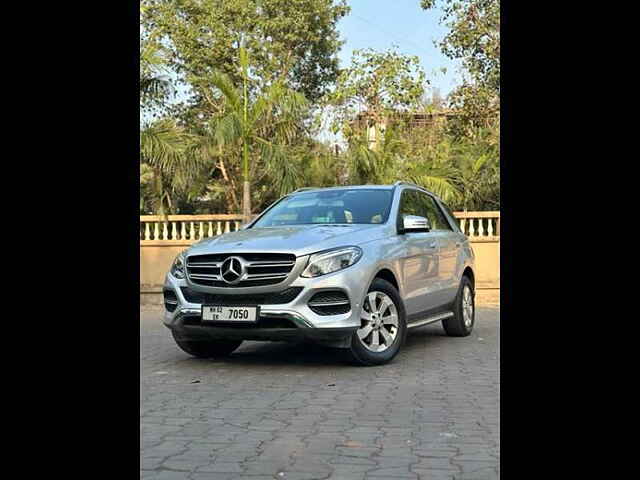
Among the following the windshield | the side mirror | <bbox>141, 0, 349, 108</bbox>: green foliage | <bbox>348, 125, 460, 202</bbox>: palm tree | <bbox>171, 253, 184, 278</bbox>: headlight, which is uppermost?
<bbox>141, 0, 349, 108</bbox>: green foliage

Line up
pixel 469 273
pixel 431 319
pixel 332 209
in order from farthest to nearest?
pixel 469 273, pixel 431 319, pixel 332 209

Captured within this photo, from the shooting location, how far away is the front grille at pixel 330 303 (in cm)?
631

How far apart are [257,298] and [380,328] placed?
121 cm

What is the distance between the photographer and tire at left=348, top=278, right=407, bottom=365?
6617 millimetres

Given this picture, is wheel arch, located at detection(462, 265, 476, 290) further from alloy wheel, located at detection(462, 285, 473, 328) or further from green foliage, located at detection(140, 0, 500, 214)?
green foliage, located at detection(140, 0, 500, 214)

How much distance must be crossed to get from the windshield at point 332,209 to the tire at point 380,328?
3.08 feet

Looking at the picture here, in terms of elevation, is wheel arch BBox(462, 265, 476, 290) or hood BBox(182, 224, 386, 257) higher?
hood BBox(182, 224, 386, 257)

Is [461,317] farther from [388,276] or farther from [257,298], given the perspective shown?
[257,298]

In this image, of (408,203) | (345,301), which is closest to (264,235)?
(345,301)

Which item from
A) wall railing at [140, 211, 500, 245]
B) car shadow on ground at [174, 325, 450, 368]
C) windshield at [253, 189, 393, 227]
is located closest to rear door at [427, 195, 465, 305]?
car shadow on ground at [174, 325, 450, 368]

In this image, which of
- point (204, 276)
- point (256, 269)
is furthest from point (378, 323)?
point (204, 276)

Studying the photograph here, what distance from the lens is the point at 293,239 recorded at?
6688 millimetres
